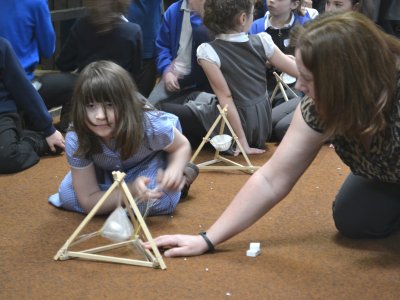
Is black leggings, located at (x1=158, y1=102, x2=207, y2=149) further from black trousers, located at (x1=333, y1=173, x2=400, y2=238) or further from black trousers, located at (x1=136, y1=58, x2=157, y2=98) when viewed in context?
black trousers, located at (x1=333, y1=173, x2=400, y2=238)

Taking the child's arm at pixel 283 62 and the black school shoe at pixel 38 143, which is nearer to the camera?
the black school shoe at pixel 38 143

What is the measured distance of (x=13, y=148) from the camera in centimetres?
229

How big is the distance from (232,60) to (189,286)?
4.18 ft

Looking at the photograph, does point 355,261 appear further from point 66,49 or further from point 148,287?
point 66,49

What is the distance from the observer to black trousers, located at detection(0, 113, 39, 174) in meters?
2.24

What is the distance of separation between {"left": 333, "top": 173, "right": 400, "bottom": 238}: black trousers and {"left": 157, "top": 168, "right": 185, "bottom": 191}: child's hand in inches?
17.0

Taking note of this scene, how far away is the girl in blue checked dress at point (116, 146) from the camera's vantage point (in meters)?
1.66

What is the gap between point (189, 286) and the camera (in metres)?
1.39

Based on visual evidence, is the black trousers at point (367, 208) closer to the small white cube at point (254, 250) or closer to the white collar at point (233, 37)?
the small white cube at point (254, 250)

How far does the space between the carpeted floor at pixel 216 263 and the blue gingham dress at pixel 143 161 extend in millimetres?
40

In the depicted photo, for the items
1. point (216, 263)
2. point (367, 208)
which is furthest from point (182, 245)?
point (367, 208)

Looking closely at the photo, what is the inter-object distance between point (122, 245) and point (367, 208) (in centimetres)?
64

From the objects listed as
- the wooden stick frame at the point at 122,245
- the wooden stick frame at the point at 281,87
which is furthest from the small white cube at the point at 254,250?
the wooden stick frame at the point at 281,87

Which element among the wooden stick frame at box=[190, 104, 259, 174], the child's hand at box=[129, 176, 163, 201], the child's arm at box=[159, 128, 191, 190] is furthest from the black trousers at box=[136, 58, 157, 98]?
the child's hand at box=[129, 176, 163, 201]
